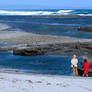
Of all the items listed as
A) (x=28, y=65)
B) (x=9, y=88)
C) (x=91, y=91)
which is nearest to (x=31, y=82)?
(x=9, y=88)

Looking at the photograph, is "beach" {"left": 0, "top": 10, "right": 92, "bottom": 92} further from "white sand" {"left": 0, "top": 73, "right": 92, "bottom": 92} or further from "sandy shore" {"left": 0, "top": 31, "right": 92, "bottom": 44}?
"sandy shore" {"left": 0, "top": 31, "right": 92, "bottom": 44}

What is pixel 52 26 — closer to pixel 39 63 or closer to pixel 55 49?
pixel 55 49

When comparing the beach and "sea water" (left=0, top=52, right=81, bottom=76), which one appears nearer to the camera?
the beach

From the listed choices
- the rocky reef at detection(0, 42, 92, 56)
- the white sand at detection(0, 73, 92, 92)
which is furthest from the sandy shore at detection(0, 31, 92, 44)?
the white sand at detection(0, 73, 92, 92)

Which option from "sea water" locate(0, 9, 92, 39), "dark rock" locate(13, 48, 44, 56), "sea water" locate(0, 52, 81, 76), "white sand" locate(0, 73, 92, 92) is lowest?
"sea water" locate(0, 52, 81, 76)

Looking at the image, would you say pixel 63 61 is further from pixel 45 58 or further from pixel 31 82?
pixel 31 82

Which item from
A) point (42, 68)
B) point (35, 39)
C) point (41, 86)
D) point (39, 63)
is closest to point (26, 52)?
point (39, 63)

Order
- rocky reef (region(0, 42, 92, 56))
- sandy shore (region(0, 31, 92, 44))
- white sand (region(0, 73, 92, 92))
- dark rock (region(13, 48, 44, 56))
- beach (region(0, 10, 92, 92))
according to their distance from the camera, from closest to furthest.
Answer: white sand (region(0, 73, 92, 92)) → beach (region(0, 10, 92, 92)) → dark rock (region(13, 48, 44, 56)) → rocky reef (region(0, 42, 92, 56)) → sandy shore (region(0, 31, 92, 44))

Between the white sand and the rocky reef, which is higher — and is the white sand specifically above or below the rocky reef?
above

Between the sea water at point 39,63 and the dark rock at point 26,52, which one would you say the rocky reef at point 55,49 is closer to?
the dark rock at point 26,52

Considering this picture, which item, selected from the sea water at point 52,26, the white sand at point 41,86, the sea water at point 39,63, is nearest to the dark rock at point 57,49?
the sea water at point 39,63

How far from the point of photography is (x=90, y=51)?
2170cm

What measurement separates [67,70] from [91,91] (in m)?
7.07

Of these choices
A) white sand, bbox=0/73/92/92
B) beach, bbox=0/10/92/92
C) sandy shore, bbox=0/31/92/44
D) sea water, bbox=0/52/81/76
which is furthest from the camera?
sandy shore, bbox=0/31/92/44
